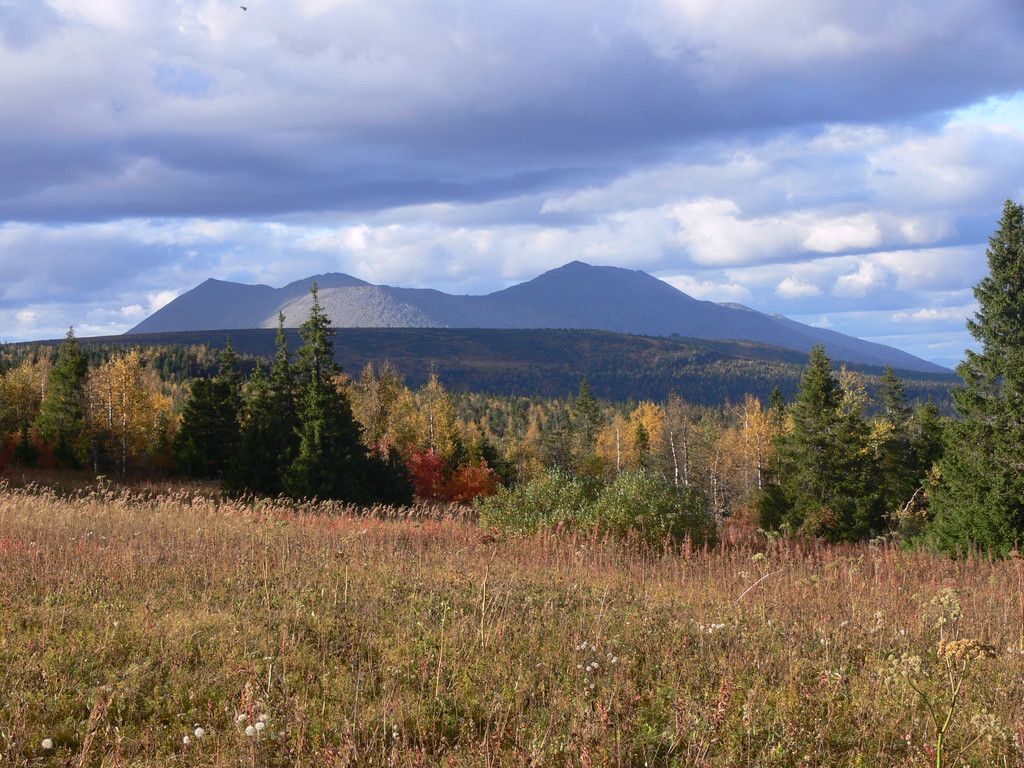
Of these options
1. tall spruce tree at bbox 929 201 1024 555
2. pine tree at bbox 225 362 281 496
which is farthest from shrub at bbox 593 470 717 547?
pine tree at bbox 225 362 281 496

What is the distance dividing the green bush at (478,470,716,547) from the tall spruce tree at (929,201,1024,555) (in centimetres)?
2014

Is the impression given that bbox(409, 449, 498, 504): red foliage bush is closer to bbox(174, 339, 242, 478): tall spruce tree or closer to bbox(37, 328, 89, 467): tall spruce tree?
bbox(174, 339, 242, 478): tall spruce tree

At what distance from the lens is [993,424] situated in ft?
113

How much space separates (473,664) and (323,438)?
3730 cm

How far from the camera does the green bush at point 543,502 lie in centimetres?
1756

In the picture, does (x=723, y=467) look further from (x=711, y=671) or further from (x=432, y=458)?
(x=711, y=671)

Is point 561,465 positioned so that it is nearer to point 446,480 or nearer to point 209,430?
point 446,480

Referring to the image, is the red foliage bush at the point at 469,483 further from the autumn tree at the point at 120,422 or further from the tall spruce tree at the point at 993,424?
the tall spruce tree at the point at 993,424

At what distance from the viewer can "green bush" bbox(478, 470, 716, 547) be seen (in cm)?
1658

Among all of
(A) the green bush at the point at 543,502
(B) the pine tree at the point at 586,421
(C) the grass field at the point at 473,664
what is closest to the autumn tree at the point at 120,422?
(A) the green bush at the point at 543,502

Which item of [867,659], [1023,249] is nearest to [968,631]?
[867,659]

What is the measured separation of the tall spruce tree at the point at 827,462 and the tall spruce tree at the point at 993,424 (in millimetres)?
→ 7369

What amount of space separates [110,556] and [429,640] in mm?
4895

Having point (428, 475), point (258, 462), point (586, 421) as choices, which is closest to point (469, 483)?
point (428, 475)
